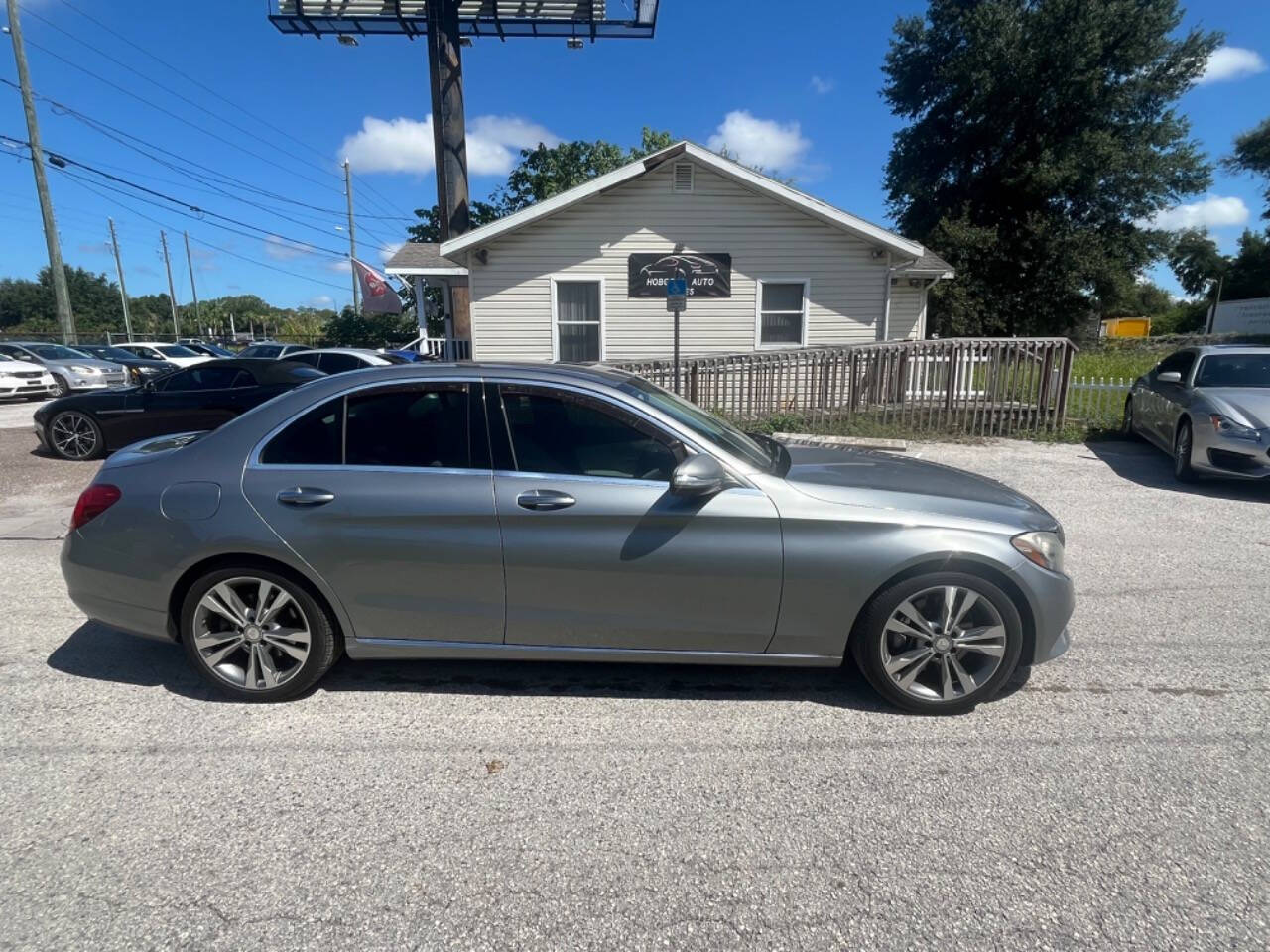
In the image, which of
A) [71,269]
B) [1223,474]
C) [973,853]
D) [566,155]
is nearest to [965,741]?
[973,853]

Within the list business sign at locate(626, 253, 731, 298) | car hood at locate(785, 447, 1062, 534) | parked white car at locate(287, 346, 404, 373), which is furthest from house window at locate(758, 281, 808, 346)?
car hood at locate(785, 447, 1062, 534)

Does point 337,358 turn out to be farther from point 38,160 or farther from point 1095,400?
point 38,160

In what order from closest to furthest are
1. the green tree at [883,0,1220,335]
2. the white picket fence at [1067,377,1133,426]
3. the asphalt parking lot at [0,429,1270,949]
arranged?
the asphalt parking lot at [0,429,1270,949] → the white picket fence at [1067,377,1133,426] → the green tree at [883,0,1220,335]

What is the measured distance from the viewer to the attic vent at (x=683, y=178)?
1282 cm

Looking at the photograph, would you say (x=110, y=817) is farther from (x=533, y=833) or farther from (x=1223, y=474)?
(x=1223, y=474)

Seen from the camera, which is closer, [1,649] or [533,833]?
[533,833]

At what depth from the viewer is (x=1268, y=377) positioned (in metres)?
7.95

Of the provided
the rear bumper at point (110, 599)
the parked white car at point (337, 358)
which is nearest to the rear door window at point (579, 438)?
the rear bumper at point (110, 599)

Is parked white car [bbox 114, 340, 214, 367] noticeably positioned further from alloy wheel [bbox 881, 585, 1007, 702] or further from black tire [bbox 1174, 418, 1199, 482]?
alloy wheel [bbox 881, 585, 1007, 702]

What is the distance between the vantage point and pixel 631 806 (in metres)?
2.59

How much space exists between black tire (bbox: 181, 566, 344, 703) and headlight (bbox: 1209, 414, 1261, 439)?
8384 mm

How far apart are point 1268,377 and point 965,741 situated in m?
7.91

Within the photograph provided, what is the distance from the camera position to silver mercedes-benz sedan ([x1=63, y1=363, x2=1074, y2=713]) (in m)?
3.04

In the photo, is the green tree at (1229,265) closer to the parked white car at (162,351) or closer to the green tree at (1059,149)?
the green tree at (1059,149)
